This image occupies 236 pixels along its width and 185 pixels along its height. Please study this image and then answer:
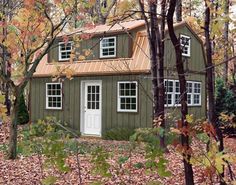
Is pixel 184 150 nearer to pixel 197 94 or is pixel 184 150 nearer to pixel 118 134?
pixel 118 134

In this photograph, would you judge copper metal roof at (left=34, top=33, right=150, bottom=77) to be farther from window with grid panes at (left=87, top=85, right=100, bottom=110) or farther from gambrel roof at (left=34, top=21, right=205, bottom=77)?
window with grid panes at (left=87, top=85, right=100, bottom=110)

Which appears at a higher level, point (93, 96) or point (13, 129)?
point (93, 96)

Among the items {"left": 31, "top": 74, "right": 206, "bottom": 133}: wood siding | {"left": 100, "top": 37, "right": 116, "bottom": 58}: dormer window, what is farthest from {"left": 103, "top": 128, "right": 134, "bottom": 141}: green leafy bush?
{"left": 100, "top": 37, "right": 116, "bottom": 58}: dormer window

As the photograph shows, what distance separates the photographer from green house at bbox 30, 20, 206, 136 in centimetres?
1438

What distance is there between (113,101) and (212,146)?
40.8 feet

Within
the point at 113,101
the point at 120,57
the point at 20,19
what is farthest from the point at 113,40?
the point at 20,19

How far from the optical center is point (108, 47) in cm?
1534

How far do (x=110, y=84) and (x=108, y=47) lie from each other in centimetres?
154

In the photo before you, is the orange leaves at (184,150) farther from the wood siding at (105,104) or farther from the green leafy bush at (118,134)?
the green leafy bush at (118,134)

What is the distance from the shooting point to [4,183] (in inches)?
272

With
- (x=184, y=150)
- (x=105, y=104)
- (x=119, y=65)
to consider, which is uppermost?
(x=119, y=65)

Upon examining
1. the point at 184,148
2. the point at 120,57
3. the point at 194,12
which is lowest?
the point at 184,148

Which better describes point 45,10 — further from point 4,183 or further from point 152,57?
point 4,183

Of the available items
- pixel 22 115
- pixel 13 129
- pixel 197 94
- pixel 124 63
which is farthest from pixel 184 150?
pixel 22 115
